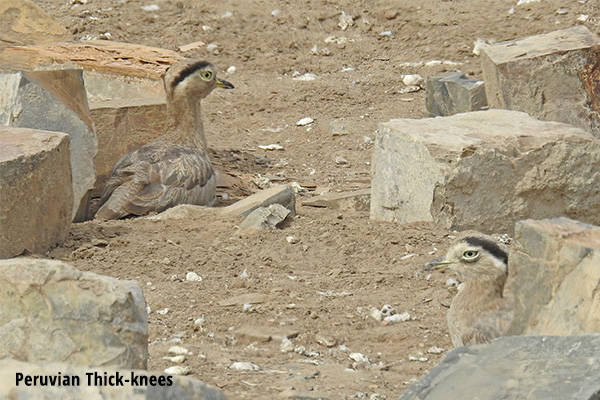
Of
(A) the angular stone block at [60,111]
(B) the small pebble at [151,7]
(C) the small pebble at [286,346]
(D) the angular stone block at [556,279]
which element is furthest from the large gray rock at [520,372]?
(B) the small pebble at [151,7]

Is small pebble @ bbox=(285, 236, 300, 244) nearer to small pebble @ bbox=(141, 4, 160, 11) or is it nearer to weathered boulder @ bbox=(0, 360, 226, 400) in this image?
weathered boulder @ bbox=(0, 360, 226, 400)

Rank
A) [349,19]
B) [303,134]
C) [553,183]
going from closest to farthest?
1. [553,183]
2. [303,134]
3. [349,19]

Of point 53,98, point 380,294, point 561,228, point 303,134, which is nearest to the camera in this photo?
point 561,228

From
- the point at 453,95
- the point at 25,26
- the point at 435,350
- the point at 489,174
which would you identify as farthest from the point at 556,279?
the point at 25,26

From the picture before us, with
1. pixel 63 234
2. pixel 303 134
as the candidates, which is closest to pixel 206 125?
pixel 303 134

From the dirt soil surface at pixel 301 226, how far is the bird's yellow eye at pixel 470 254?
0.49 meters

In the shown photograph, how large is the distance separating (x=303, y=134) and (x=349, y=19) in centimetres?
406

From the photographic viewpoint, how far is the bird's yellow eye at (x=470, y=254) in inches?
221

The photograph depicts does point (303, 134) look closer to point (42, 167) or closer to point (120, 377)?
point (42, 167)

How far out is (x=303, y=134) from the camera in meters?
11.7

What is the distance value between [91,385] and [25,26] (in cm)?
969

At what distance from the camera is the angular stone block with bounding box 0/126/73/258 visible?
6.87 meters

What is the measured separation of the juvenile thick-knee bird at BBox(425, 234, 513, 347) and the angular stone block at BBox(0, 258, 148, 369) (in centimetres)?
193

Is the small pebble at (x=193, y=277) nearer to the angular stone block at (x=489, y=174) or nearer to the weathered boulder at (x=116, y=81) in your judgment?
the angular stone block at (x=489, y=174)
